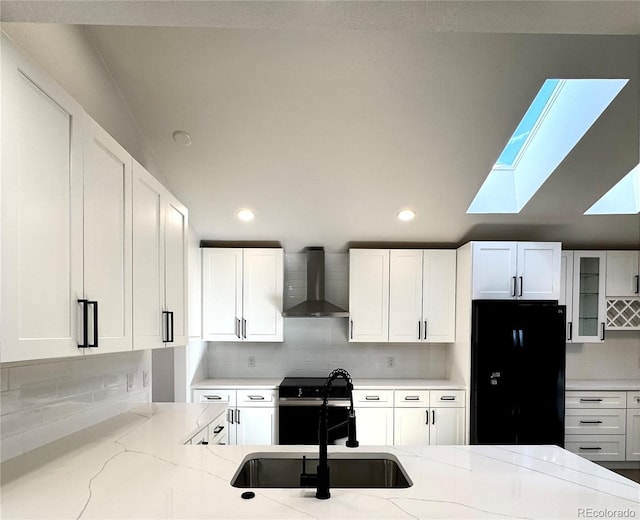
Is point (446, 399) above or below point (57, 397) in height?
below

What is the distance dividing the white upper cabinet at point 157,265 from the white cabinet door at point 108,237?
0.33ft

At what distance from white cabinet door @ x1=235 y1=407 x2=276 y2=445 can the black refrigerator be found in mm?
1840

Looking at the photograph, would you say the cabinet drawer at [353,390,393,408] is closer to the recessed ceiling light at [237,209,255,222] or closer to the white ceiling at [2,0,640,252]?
the white ceiling at [2,0,640,252]

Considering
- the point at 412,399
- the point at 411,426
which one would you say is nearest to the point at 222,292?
the point at 412,399

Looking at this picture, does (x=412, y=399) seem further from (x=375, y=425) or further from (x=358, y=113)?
(x=358, y=113)

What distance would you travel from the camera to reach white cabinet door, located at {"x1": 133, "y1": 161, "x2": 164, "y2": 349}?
6.88ft

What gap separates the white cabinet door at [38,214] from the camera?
3.84 ft

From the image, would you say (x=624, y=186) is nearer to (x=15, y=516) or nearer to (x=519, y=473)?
(x=519, y=473)

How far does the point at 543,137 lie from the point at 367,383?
269 centimetres

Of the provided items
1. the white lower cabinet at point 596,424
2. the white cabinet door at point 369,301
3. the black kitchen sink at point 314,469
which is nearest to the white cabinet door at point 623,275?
the white lower cabinet at point 596,424

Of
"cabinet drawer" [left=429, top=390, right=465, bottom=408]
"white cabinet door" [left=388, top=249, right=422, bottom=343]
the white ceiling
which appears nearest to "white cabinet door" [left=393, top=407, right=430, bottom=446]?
"cabinet drawer" [left=429, top=390, right=465, bottom=408]

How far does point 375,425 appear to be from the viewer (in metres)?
4.11

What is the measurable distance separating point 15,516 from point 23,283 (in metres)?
0.66

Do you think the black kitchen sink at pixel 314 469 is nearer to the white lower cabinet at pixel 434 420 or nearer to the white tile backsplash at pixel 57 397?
the white tile backsplash at pixel 57 397
